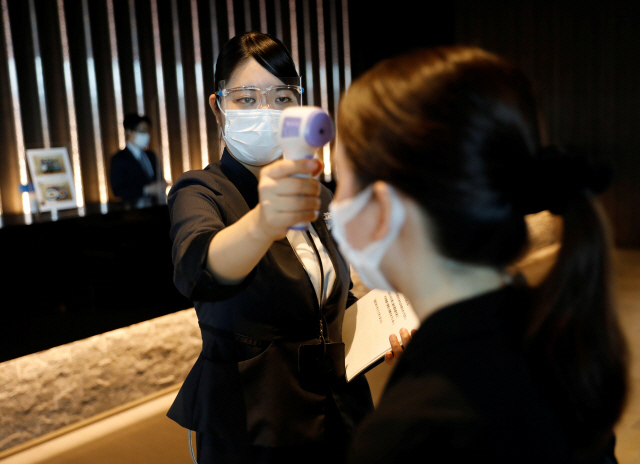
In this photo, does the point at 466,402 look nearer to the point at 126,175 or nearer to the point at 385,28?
the point at 126,175

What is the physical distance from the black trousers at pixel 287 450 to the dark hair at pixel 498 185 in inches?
21.2

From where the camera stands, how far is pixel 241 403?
0.97 m

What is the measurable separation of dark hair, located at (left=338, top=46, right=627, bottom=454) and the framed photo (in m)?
2.69

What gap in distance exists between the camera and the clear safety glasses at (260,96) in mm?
1084

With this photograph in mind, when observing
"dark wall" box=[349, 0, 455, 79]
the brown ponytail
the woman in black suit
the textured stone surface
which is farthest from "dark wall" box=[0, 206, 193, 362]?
"dark wall" box=[349, 0, 455, 79]

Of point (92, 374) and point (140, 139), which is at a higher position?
point (140, 139)

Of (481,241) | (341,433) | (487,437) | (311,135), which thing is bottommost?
(341,433)

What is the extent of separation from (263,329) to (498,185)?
562 mm

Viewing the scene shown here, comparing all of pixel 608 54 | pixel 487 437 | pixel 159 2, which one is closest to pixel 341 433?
pixel 487 437

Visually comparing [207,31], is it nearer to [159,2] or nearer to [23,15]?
[159,2]

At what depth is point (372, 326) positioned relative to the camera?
1079 mm

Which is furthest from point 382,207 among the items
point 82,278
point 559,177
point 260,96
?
point 82,278

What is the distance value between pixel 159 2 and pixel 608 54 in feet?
15.2

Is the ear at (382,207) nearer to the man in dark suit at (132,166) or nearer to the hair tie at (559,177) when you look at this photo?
the hair tie at (559,177)
